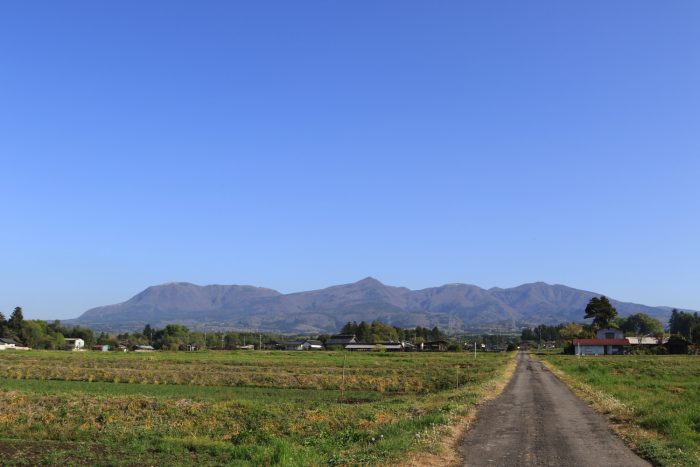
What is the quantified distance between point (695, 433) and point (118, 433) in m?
20.8

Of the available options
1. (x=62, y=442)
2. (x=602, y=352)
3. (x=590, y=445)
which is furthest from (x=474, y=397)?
(x=602, y=352)

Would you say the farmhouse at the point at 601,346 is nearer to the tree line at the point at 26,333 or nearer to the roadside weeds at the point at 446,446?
the roadside weeds at the point at 446,446

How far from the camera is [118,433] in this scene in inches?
930

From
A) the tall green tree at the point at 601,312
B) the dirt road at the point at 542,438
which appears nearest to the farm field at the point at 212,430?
the dirt road at the point at 542,438

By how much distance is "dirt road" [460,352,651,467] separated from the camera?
15.5 meters

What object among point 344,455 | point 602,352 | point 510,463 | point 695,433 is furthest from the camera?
point 602,352

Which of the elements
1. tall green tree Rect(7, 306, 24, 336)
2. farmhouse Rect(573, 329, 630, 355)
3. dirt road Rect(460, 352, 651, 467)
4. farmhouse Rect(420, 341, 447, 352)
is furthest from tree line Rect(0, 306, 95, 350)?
dirt road Rect(460, 352, 651, 467)

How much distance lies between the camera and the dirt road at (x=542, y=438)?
15508mm

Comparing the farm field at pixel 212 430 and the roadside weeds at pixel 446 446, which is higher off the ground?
the roadside weeds at pixel 446 446

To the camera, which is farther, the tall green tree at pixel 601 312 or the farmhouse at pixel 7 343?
the tall green tree at pixel 601 312

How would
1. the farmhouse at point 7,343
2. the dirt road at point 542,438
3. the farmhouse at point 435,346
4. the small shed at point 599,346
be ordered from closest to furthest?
the dirt road at point 542,438, the small shed at point 599,346, the farmhouse at point 7,343, the farmhouse at point 435,346

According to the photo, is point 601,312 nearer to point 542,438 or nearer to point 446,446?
point 542,438

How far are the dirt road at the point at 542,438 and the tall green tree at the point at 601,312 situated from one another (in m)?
141

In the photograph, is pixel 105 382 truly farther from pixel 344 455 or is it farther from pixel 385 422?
pixel 344 455
